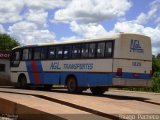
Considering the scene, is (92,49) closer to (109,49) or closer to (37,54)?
(109,49)

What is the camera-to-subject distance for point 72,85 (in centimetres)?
2283

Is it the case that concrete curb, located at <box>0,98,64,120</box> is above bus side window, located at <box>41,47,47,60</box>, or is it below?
below

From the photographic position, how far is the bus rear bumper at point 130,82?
781 inches

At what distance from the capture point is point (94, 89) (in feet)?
75.7

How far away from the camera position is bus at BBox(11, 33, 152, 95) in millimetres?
19906

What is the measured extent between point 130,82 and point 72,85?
12.2 feet

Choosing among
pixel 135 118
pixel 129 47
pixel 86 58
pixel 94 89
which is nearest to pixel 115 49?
pixel 129 47

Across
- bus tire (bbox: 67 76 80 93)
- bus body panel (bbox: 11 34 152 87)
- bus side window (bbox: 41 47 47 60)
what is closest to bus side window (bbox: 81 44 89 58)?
bus body panel (bbox: 11 34 152 87)

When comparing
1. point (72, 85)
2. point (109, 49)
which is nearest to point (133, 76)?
point (109, 49)

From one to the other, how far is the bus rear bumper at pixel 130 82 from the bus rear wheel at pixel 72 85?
317 centimetres

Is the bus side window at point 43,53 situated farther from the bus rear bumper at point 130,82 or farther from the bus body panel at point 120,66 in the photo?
the bus rear bumper at point 130,82

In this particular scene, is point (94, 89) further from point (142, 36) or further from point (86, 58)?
point (142, 36)

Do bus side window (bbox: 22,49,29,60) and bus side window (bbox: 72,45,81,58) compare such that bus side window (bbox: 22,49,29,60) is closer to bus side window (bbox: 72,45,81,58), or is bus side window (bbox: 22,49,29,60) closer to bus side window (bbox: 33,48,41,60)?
bus side window (bbox: 33,48,41,60)

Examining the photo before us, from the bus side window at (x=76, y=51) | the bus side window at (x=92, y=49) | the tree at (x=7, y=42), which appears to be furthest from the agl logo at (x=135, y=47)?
Answer: the tree at (x=7, y=42)
